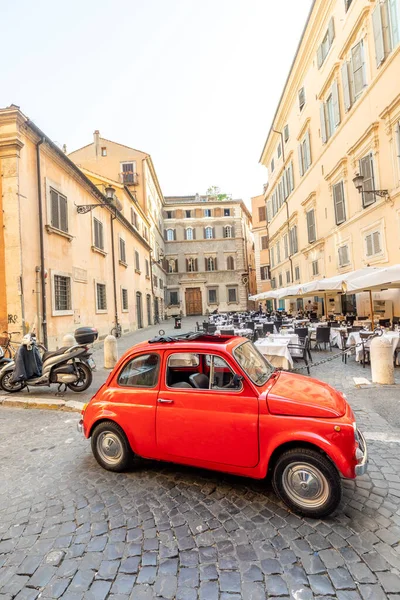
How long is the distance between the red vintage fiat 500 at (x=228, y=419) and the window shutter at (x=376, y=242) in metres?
11.9

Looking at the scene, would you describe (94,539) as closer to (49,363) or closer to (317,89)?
(49,363)

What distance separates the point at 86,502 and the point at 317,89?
22449 mm

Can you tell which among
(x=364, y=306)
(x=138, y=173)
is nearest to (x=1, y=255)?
(x=364, y=306)

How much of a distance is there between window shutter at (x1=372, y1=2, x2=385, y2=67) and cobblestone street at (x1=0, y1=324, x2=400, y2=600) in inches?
568

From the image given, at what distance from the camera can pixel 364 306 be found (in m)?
14.5

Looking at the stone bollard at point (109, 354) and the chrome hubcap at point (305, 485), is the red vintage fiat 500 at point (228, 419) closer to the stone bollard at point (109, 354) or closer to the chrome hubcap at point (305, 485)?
the chrome hubcap at point (305, 485)

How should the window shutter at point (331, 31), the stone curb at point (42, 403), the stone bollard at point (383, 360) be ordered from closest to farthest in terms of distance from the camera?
the stone curb at point (42, 403) → the stone bollard at point (383, 360) → the window shutter at point (331, 31)

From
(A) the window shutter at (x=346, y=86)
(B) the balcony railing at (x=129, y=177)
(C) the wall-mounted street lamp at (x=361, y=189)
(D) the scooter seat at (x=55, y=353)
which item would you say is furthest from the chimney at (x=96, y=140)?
(D) the scooter seat at (x=55, y=353)

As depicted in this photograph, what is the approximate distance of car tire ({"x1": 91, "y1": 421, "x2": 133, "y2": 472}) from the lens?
3.38 m

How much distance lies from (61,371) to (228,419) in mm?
5129

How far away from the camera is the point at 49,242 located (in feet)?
36.2

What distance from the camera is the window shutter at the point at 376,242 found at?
1300 cm

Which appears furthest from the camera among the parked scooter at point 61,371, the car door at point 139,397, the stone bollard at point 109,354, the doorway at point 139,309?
the doorway at point 139,309

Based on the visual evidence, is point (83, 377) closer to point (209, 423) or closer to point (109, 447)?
point (109, 447)
